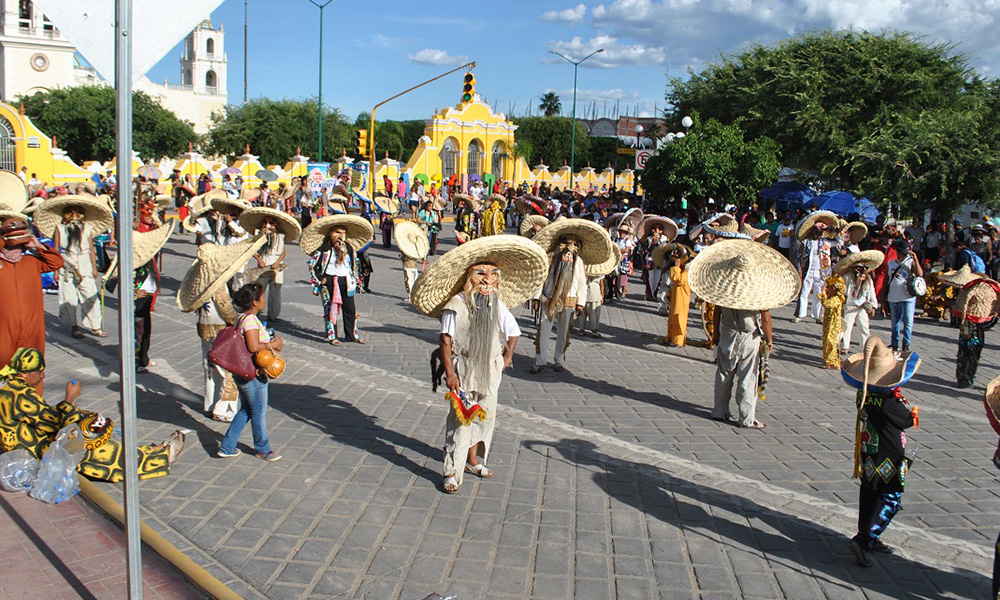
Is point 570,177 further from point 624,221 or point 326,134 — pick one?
point 624,221

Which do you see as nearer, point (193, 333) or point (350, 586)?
point (350, 586)

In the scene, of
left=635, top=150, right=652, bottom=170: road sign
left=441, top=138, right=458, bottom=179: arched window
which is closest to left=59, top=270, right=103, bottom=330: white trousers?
left=635, top=150, right=652, bottom=170: road sign

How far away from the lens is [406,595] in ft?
15.5

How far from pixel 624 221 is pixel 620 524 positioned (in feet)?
35.0

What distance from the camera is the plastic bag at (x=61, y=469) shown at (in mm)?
5906

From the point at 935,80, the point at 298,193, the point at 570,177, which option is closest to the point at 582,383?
the point at 298,193

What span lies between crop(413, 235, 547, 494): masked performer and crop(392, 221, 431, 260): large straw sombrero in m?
7.26

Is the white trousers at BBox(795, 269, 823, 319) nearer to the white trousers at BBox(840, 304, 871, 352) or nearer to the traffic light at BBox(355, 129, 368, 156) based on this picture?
the white trousers at BBox(840, 304, 871, 352)

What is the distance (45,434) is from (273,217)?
5.08 meters

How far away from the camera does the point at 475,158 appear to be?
2004 inches

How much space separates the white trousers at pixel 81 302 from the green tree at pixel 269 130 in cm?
4699

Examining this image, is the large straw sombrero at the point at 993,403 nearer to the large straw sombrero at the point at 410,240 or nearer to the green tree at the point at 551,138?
the large straw sombrero at the point at 410,240

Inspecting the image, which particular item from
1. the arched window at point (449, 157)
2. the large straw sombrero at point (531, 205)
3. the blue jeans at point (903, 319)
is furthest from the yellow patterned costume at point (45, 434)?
the arched window at point (449, 157)

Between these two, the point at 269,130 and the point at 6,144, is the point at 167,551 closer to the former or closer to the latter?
the point at 6,144
